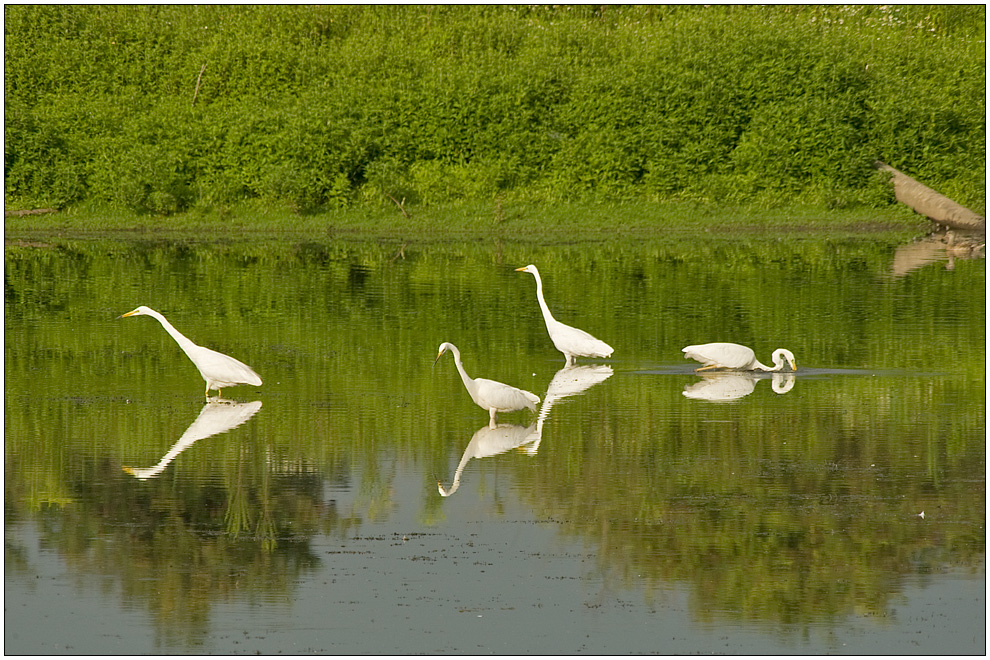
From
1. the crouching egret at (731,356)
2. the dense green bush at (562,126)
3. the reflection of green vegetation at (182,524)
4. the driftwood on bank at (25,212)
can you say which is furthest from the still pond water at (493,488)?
the driftwood on bank at (25,212)

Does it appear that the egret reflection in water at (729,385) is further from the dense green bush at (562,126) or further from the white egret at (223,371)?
the dense green bush at (562,126)

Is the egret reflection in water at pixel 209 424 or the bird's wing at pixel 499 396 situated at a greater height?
the bird's wing at pixel 499 396

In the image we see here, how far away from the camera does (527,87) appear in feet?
126

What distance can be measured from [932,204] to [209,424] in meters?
25.3

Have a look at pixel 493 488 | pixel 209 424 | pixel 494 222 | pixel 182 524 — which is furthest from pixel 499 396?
pixel 494 222

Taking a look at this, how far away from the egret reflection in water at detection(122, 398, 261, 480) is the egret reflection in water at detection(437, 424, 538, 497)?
2.05 metres

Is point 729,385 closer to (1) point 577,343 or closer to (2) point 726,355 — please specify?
(2) point 726,355

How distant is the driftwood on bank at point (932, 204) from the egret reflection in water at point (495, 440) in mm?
23520

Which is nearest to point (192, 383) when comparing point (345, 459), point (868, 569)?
point (345, 459)

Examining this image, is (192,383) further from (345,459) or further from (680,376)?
(680,376)

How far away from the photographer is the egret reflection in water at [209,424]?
996 centimetres

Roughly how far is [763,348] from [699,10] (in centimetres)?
3100

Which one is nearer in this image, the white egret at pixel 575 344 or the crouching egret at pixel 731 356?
the crouching egret at pixel 731 356

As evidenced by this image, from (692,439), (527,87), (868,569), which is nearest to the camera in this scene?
(868,569)
